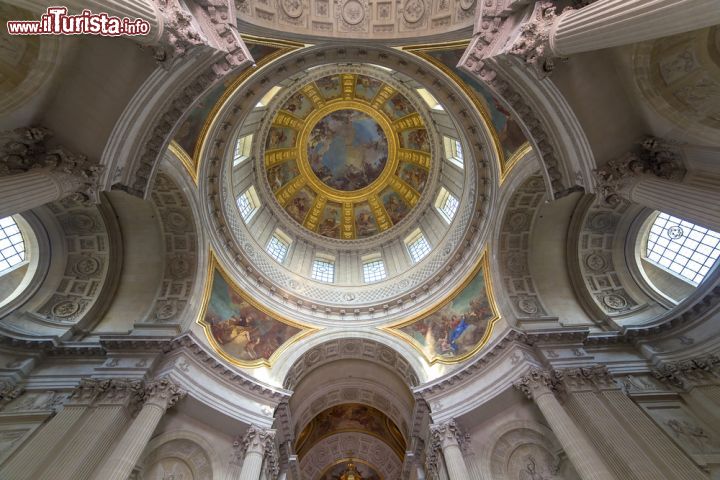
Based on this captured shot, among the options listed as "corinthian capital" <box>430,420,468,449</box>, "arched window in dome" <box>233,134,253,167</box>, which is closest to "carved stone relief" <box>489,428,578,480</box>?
"corinthian capital" <box>430,420,468,449</box>

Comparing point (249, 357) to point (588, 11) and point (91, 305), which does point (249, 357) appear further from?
point (588, 11)

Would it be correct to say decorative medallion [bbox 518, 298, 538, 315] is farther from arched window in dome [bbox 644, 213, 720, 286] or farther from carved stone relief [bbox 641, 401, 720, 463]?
arched window in dome [bbox 644, 213, 720, 286]

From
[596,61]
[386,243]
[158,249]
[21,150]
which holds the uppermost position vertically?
[386,243]

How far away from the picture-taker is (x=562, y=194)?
10.8m

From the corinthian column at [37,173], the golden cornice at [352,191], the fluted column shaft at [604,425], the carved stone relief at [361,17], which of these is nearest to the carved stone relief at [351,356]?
the fluted column shaft at [604,425]

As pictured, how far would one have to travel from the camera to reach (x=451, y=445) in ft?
47.2

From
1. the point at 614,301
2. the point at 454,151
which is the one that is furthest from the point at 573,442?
the point at 454,151

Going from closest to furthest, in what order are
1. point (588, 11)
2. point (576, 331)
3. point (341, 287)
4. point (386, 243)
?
1. point (588, 11)
2. point (576, 331)
3. point (341, 287)
4. point (386, 243)

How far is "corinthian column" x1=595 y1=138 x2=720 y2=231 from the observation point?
848cm

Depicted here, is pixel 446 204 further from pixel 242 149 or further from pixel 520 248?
pixel 242 149

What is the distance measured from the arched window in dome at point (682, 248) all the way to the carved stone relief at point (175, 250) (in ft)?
63.8

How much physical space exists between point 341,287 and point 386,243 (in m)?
5.63

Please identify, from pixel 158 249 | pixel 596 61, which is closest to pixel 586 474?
pixel 596 61

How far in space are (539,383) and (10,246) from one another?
20.8 m
